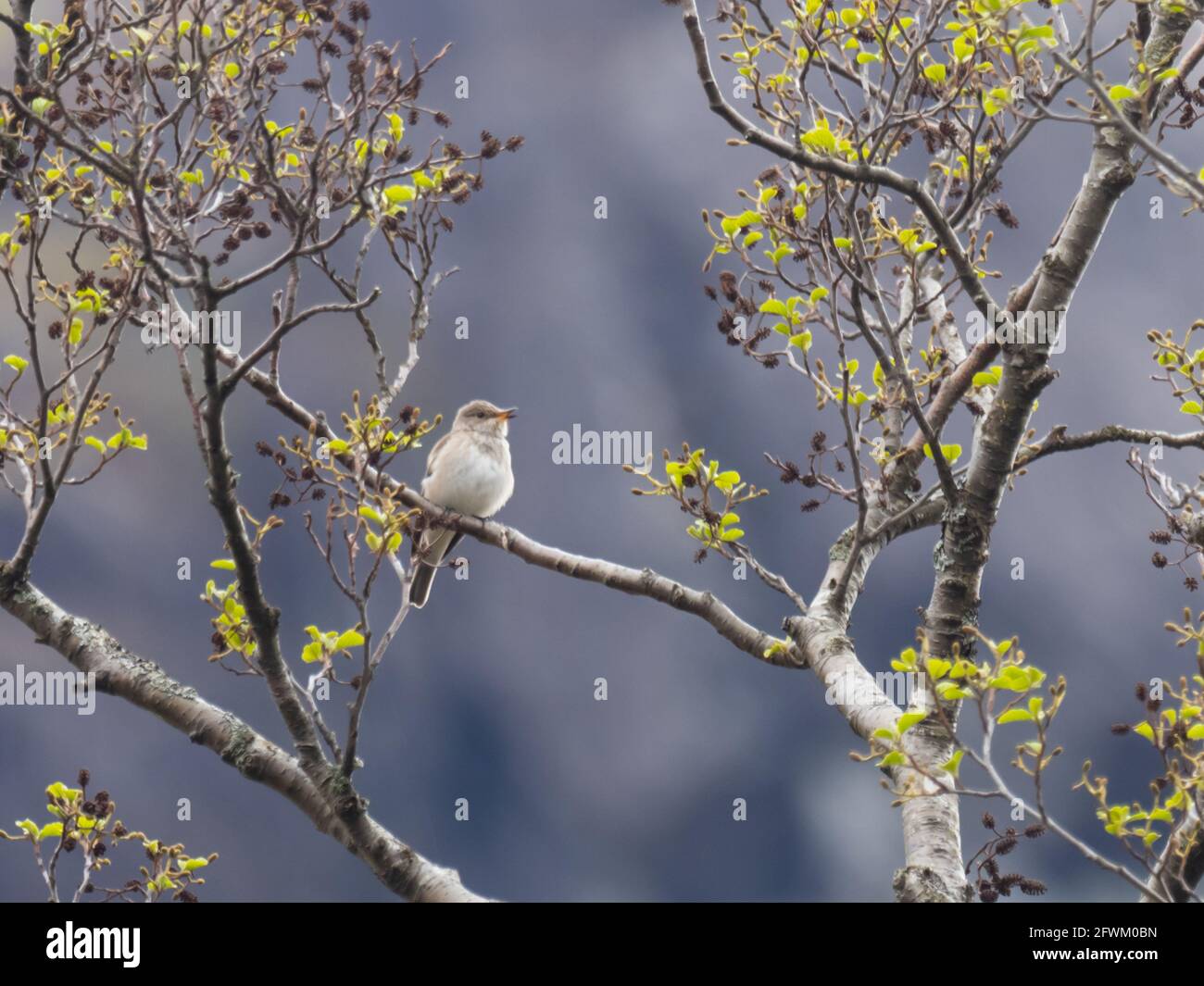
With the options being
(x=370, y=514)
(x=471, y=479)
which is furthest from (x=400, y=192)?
(x=471, y=479)

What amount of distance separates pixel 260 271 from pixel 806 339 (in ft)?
8.68

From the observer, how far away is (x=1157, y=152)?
3.53 metres

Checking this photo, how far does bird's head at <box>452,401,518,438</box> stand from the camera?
9.58 metres

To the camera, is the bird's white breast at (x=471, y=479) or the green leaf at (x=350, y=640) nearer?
the green leaf at (x=350, y=640)

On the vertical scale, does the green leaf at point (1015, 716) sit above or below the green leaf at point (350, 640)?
below

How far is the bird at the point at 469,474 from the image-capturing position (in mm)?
8875

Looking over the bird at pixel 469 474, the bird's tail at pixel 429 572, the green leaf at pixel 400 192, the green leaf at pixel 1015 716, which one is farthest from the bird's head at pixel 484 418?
the green leaf at pixel 1015 716

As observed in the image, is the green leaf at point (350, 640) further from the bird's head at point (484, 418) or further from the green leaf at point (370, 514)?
the bird's head at point (484, 418)

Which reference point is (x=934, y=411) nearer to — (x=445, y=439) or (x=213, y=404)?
(x=213, y=404)

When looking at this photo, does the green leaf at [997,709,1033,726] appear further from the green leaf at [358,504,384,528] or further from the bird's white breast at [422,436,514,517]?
the bird's white breast at [422,436,514,517]

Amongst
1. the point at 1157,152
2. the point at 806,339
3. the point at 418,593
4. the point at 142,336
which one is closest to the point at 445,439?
the point at 418,593

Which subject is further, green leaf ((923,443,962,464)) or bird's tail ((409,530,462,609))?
bird's tail ((409,530,462,609))

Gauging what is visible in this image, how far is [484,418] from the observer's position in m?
9.70

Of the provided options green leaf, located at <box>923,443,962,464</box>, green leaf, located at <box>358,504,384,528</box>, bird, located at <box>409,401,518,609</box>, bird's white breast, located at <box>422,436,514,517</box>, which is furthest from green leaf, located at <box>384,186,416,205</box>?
bird's white breast, located at <box>422,436,514,517</box>
